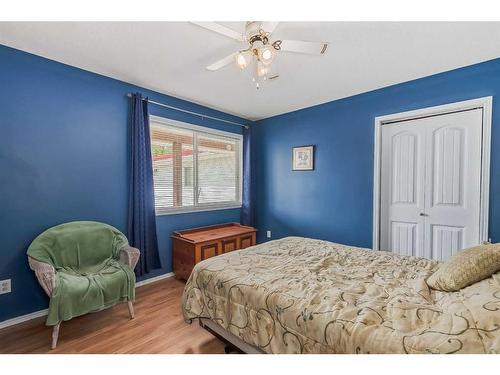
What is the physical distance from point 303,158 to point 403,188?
1.42 metres

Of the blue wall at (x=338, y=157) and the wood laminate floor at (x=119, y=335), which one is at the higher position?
the blue wall at (x=338, y=157)

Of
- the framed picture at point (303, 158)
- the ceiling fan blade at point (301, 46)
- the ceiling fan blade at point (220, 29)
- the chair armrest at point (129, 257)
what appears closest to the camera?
the ceiling fan blade at point (220, 29)

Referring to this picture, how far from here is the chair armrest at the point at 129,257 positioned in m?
2.28

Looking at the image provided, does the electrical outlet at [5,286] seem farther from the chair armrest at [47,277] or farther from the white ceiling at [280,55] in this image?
the white ceiling at [280,55]

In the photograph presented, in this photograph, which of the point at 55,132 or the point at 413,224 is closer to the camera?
the point at 55,132

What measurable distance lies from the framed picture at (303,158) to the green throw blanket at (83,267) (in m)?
2.65

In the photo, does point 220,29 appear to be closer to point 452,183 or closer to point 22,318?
point 452,183

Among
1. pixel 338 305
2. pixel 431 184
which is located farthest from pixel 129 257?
pixel 431 184

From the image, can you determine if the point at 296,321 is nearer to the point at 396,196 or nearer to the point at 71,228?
the point at 71,228

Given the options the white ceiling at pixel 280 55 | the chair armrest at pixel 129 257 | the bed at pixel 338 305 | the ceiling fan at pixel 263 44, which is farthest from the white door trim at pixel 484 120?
the chair armrest at pixel 129 257

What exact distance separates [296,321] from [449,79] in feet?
9.50

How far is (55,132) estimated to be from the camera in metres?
2.33
